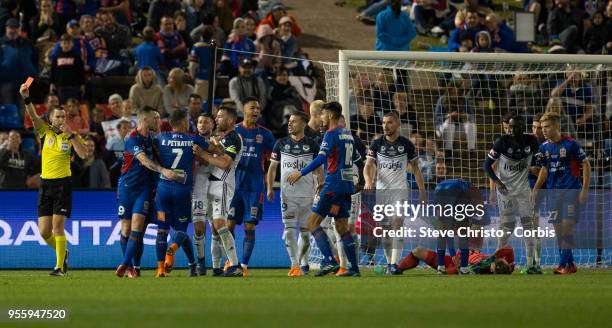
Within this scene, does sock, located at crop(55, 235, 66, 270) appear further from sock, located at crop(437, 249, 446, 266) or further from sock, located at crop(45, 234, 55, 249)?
sock, located at crop(437, 249, 446, 266)

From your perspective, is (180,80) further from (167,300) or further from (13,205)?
(167,300)

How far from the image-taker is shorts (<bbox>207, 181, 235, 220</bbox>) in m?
16.3

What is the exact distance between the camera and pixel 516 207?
17000mm

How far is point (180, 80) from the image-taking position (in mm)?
22125

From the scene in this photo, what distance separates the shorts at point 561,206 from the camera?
16.8m

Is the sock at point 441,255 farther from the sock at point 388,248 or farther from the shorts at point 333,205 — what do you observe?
the shorts at point 333,205

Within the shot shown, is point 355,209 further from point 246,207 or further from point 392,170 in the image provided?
point 246,207

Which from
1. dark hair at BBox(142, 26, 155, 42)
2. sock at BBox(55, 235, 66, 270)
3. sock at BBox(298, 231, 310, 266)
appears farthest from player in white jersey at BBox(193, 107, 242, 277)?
dark hair at BBox(142, 26, 155, 42)

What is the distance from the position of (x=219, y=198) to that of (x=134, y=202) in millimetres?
1121

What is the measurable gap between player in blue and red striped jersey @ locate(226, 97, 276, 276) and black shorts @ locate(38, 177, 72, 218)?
7.06 ft

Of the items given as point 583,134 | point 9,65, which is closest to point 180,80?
point 9,65

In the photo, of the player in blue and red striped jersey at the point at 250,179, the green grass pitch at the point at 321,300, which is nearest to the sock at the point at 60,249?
the green grass pitch at the point at 321,300

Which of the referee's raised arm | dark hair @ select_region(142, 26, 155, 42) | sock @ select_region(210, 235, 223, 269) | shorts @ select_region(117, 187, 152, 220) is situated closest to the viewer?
the referee's raised arm

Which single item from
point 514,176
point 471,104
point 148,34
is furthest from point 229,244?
point 148,34
